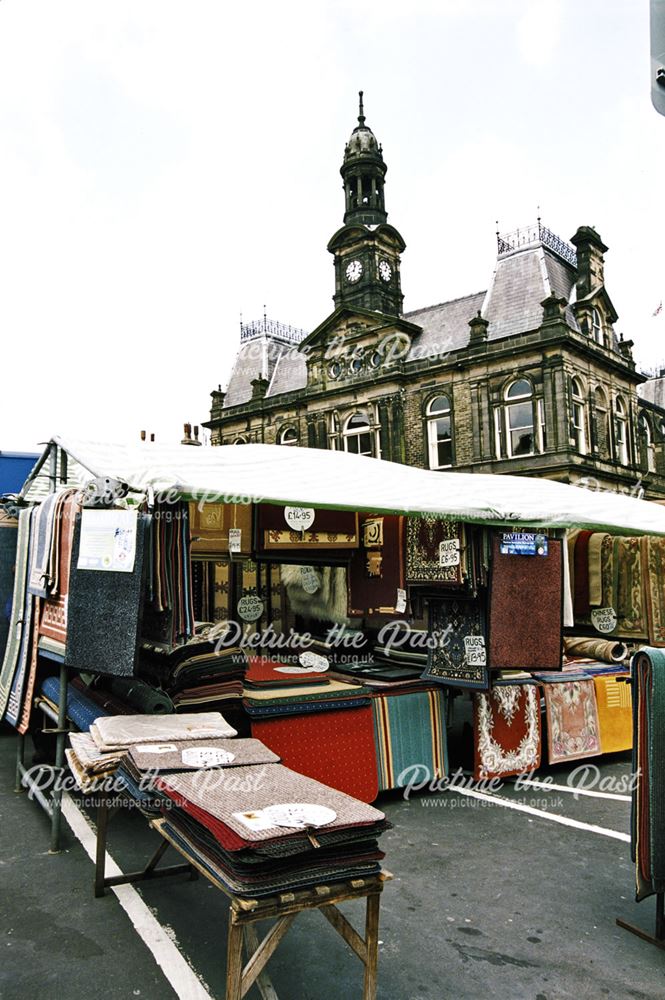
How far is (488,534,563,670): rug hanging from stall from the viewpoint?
19.7 feet

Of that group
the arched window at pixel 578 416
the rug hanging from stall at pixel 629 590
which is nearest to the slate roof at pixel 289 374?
the arched window at pixel 578 416

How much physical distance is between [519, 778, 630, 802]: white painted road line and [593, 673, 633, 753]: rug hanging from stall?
3.07ft

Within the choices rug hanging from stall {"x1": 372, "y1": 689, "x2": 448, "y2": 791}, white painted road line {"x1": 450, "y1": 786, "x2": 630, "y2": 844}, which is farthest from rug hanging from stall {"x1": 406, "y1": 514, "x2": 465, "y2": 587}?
white painted road line {"x1": 450, "y1": 786, "x2": 630, "y2": 844}

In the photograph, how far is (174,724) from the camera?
13.4 ft

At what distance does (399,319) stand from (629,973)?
2602 centimetres

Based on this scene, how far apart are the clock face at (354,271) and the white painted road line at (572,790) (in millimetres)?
26553

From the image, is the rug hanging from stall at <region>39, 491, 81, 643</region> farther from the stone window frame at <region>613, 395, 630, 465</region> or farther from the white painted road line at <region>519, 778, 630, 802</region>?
the stone window frame at <region>613, 395, 630, 465</region>

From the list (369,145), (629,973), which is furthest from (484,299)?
(629,973)

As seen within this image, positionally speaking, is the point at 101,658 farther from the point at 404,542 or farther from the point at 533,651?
the point at 533,651

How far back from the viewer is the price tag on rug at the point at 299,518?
6.49 m

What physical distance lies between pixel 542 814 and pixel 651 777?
2365mm

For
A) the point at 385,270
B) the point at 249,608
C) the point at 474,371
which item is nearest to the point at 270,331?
the point at 385,270

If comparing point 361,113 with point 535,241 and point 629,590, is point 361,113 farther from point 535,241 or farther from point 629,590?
point 629,590

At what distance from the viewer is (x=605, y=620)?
25.2 feet
